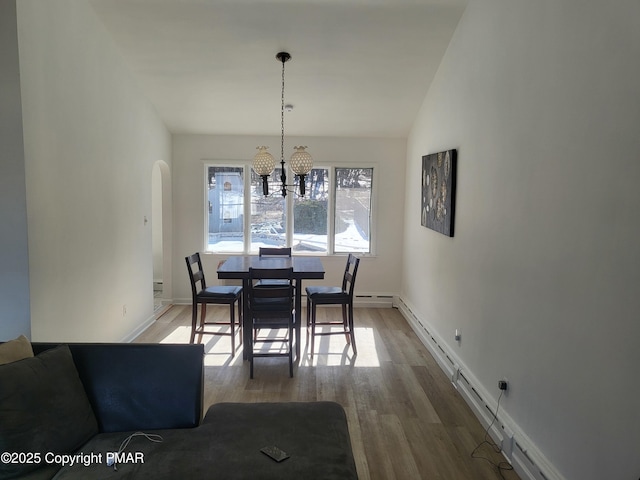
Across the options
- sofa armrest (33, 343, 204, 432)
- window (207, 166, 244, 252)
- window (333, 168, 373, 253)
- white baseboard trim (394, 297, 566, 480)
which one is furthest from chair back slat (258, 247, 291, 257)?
sofa armrest (33, 343, 204, 432)

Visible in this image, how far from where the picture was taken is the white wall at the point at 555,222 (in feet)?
5.30

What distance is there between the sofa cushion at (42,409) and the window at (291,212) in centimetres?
392

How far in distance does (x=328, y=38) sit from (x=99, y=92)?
2.04 metres

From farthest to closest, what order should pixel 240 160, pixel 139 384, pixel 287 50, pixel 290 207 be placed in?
pixel 290 207, pixel 240 160, pixel 287 50, pixel 139 384

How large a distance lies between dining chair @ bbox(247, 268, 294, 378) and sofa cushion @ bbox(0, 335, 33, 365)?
172 centimetres

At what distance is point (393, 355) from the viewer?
410 centimetres

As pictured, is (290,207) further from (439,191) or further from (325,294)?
(439,191)

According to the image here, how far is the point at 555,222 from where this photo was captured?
6.78ft

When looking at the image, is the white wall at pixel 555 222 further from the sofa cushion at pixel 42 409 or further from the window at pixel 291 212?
the window at pixel 291 212

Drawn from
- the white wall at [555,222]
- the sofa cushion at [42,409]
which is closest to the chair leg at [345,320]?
the white wall at [555,222]

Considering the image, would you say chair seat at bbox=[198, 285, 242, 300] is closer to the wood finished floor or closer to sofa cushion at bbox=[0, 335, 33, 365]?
the wood finished floor

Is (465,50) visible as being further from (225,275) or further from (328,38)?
(225,275)

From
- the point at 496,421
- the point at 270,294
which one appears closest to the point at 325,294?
the point at 270,294

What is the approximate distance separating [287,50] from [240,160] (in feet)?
7.11
